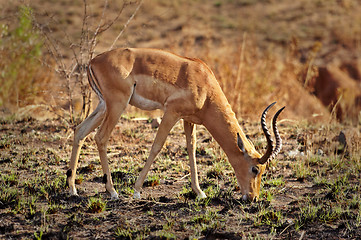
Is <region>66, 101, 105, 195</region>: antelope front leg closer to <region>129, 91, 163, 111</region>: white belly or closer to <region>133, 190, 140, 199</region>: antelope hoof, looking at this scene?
<region>129, 91, 163, 111</region>: white belly

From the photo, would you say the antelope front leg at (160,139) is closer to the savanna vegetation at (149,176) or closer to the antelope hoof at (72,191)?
the savanna vegetation at (149,176)

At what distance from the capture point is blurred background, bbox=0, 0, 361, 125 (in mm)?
9703

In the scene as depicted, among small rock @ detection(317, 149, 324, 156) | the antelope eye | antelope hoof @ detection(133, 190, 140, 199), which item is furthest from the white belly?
small rock @ detection(317, 149, 324, 156)

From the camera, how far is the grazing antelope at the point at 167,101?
6.44m

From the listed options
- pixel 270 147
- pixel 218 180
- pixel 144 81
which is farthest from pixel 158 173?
pixel 270 147

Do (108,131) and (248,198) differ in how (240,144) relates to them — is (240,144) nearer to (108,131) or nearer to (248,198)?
(248,198)

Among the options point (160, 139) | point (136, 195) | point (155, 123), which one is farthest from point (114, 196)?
point (155, 123)

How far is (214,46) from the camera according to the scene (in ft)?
80.8

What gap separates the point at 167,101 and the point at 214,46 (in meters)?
18.6

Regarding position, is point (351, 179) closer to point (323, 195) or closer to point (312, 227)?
point (323, 195)

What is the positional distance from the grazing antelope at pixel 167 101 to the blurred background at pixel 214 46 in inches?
89.1

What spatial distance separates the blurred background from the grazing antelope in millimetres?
2264

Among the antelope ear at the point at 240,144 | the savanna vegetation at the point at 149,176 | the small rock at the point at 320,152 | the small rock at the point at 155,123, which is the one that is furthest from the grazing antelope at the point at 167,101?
the small rock at the point at 155,123

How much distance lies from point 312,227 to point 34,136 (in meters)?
5.89
